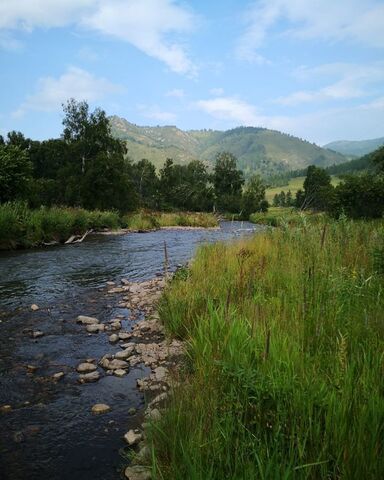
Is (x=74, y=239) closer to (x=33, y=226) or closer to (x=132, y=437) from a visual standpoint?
(x=33, y=226)

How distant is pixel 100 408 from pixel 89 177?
3955 cm

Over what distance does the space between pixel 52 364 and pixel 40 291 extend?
4.35m

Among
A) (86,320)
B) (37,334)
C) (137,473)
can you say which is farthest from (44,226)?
(137,473)

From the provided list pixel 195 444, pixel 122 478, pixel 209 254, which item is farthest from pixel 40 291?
pixel 195 444

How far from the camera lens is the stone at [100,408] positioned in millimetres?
4004

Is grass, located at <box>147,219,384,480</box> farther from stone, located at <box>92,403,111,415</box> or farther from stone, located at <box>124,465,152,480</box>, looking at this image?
stone, located at <box>92,403,111,415</box>

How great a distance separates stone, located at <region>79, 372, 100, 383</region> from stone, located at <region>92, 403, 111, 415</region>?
67 centimetres

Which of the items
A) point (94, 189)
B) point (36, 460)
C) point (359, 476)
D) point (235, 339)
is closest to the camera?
point (359, 476)

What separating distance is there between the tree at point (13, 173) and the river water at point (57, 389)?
35.8 feet

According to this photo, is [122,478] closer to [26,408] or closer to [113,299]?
[26,408]

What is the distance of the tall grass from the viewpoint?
1595cm

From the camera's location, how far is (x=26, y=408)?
4.07 meters

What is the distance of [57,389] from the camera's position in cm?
450

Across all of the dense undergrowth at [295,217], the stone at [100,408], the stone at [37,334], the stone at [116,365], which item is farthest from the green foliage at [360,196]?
the stone at [100,408]
